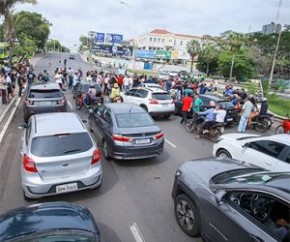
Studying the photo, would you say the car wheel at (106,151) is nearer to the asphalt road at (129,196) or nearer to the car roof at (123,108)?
the asphalt road at (129,196)

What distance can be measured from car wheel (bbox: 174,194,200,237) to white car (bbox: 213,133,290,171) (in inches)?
110

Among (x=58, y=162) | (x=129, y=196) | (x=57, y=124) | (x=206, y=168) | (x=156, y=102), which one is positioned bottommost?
(x=129, y=196)

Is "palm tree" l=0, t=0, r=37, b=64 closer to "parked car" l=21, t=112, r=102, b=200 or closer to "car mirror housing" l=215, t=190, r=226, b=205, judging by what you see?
"parked car" l=21, t=112, r=102, b=200

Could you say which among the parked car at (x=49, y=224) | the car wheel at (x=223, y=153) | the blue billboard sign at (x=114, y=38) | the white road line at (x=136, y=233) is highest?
the blue billboard sign at (x=114, y=38)

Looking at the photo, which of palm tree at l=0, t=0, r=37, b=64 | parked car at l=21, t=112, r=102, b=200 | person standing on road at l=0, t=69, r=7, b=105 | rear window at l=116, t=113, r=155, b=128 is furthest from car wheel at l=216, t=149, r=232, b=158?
palm tree at l=0, t=0, r=37, b=64

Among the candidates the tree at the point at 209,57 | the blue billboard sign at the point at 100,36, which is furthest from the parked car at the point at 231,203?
the blue billboard sign at the point at 100,36

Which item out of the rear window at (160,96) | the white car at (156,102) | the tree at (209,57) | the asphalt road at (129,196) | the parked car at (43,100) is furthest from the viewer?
the tree at (209,57)

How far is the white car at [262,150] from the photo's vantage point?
684 centimetres

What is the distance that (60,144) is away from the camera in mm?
6125

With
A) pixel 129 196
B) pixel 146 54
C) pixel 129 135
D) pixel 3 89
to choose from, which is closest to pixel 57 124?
pixel 129 135

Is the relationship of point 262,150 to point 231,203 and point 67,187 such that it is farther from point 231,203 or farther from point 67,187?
point 67,187

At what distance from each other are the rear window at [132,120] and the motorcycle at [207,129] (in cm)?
367

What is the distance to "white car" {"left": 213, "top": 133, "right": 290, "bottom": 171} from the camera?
684 cm

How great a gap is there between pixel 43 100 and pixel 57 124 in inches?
231
